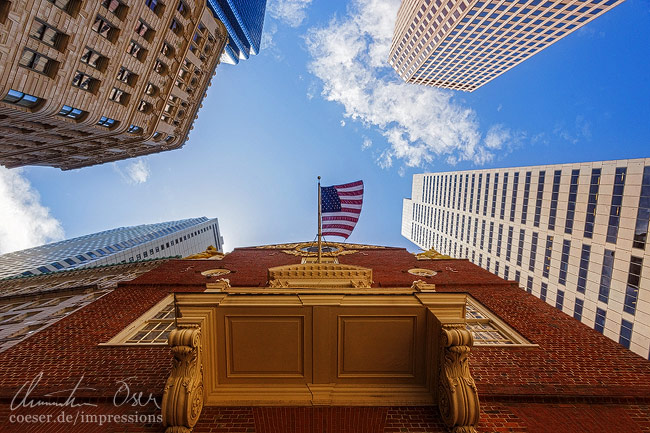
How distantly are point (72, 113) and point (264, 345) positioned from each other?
87.3 feet

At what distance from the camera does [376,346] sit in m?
6.83

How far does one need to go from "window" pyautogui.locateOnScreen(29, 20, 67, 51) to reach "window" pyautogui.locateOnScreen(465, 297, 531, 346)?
27.5 m

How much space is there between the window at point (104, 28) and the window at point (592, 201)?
58431 mm

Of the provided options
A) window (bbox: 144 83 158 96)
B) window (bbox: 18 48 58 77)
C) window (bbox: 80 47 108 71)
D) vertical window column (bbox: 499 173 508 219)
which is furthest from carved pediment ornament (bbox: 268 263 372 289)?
vertical window column (bbox: 499 173 508 219)

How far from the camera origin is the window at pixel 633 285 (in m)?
32.8

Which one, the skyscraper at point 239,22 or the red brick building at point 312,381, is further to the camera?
the skyscraper at point 239,22

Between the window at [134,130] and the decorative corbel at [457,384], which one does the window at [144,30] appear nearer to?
the window at [134,130]

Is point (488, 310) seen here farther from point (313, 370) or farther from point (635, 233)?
point (635, 233)

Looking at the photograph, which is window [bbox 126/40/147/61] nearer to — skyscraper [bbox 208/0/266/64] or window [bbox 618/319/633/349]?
window [bbox 618/319/633/349]

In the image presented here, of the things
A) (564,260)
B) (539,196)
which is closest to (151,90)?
(539,196)

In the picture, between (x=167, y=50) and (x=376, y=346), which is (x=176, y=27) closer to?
(x=167, y=50)

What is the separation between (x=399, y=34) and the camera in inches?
4011

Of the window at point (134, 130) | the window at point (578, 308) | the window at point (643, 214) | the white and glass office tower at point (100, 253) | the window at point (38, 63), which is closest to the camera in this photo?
the window at point (38, 63)

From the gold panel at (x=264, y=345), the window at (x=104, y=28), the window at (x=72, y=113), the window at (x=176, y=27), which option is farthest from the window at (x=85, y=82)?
the gold panel at (x=264, y=345)
